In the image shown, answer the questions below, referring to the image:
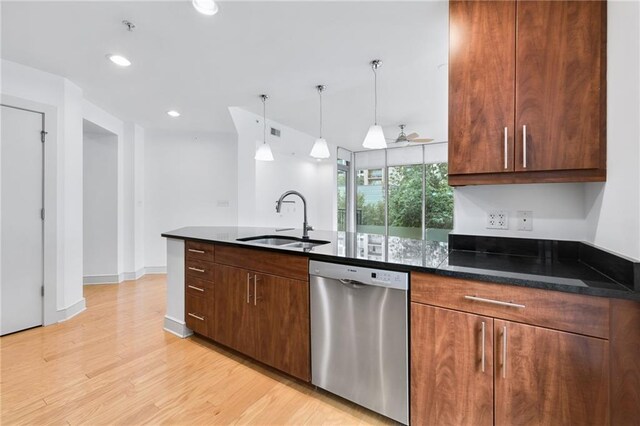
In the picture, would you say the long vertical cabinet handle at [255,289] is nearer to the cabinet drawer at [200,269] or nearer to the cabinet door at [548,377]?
the cabinet drawer at [200,269]

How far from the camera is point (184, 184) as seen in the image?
196 inches

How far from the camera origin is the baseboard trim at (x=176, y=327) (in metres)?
2.57

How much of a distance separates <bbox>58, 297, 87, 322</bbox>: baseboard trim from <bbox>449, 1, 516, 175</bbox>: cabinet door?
12.7 feet

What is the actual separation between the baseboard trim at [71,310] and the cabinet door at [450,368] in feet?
11.4

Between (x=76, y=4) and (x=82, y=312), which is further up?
(x=76, y=4)

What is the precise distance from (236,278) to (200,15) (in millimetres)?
1870

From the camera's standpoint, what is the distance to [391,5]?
1.83m

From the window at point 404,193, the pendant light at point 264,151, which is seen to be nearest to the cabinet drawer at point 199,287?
the pendant light at point 264,151

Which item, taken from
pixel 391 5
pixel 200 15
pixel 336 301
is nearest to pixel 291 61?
pixel 200 15

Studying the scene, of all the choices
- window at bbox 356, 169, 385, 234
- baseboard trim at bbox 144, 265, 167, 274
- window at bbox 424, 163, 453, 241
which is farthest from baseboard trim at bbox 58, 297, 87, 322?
window at bbox 424, 163, 453, 241

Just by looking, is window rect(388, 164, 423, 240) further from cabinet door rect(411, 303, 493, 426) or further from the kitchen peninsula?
cabinet door rect(411, 303, 493, 426)

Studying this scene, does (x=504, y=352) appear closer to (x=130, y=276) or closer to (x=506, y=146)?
(x=506, y=146)

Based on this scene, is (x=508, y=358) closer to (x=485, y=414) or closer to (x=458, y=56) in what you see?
(x=485, y=414)

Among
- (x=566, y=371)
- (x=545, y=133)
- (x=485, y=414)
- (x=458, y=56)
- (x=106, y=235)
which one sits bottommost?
(x=485, y=414)
